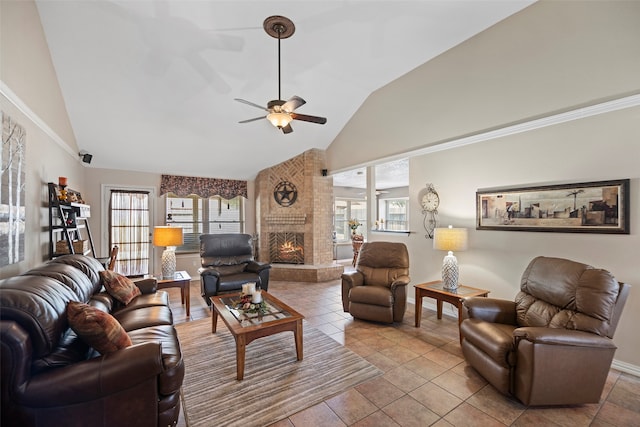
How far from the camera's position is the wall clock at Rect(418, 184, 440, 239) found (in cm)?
405

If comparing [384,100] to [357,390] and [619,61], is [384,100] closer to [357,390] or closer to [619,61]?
[619,61]

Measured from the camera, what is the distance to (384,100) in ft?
15.6

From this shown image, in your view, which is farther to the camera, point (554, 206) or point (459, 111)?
point (459, 111)

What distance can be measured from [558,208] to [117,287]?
4720 millimetres

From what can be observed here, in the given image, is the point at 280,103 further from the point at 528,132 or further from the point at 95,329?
the point at 528,132

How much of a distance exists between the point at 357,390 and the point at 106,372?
68.6 inches

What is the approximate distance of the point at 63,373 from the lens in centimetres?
144

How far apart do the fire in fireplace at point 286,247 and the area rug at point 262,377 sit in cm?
309

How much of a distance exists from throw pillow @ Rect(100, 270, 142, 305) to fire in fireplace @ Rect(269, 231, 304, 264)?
347cm

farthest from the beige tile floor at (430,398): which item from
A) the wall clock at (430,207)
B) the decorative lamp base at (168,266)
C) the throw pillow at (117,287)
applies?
the decorative lamp base at (168,266)

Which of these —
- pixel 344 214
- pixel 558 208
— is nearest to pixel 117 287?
pixel 558 208

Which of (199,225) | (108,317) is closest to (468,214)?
(108,317)

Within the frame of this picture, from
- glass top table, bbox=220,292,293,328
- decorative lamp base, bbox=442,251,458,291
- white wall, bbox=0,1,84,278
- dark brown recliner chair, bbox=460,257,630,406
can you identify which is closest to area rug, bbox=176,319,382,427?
glass top table, bbox=220,292,293,328

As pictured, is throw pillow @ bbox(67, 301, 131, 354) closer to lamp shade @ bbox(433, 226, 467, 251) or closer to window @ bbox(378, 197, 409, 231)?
lamp shade @ bbox(433, 226, 467, 251)
